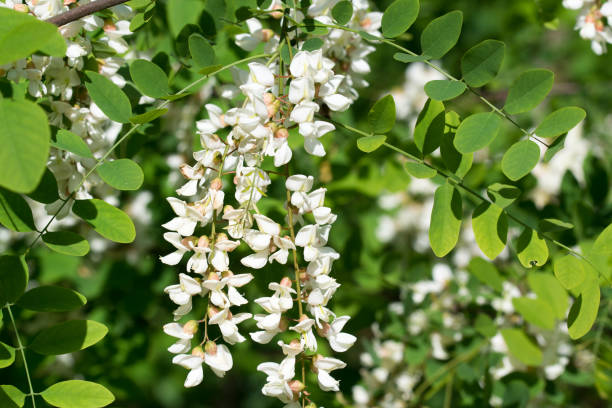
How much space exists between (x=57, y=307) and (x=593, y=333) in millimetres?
1146

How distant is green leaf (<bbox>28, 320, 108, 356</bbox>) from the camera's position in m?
0.91

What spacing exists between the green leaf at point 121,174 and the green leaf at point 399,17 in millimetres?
489

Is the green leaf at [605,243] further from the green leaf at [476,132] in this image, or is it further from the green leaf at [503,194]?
the green leaf at [476,132]

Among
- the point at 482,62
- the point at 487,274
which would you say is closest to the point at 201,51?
the point at 482,62

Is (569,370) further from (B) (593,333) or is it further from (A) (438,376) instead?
(A) (438,376)

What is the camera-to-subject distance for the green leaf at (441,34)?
3.19ft

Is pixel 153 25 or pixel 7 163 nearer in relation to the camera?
pixel 7 163

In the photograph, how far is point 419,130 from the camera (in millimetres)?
999

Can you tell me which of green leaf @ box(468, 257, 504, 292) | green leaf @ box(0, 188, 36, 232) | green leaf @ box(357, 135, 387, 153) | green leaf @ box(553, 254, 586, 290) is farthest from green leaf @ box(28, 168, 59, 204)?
green leaf @ box(468, 257, 504, 292)

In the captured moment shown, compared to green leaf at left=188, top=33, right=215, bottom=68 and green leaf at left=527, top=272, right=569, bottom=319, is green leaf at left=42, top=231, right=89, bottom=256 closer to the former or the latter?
green leaf at left=188, top=33, right=215, bottom=68

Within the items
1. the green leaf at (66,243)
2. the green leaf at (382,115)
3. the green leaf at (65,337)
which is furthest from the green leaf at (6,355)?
the green leaf at (382,115)

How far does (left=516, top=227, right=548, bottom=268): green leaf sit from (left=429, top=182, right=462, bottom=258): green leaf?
0.37ft

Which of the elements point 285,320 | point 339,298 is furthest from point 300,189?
point 339,298

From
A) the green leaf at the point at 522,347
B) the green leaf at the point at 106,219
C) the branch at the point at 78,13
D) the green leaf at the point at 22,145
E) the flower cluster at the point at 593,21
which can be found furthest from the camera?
the green leaf at the point at 522,347
